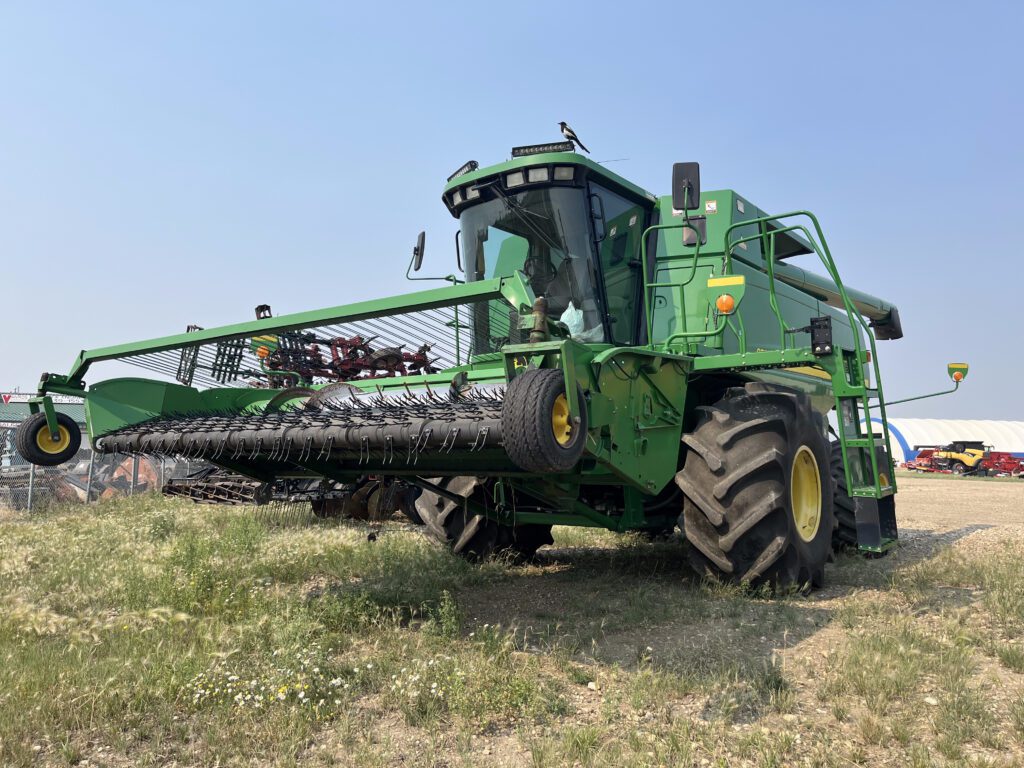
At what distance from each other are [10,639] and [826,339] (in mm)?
4473

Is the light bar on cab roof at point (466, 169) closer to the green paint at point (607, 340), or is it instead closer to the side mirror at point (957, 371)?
the green paint at point (607, 340)

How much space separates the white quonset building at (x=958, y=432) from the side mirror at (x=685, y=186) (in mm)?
52177

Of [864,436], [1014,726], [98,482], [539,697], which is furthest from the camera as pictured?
[98,482]

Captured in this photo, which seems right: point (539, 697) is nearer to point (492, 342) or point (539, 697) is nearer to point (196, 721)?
point (196, 721)

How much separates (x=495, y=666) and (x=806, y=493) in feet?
8.82

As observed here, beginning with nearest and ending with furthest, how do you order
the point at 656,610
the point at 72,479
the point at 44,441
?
1. the point at 656,610
2. the point at 44,441
3. the point at 72,479

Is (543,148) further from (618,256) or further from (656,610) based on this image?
(656,610)

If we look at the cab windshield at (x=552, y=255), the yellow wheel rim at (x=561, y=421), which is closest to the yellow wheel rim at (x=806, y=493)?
the cab windshield at (x=552, y=255)

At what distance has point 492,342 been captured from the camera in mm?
5129

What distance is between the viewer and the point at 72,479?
37.3 feet

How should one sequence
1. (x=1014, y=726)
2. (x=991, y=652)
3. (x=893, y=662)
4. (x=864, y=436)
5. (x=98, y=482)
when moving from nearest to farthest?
(x=1014, y=726)
(x=893, y=662)
(x=991, y=652)
(x=864, y=436)
(x=98, y=482)

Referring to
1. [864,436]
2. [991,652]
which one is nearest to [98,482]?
[864,436]

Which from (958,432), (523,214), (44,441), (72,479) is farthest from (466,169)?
(958,432)

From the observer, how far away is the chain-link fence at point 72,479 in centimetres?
1023
